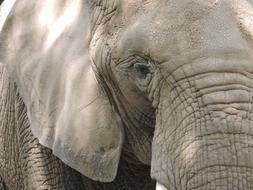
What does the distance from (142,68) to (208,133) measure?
0.45 metres

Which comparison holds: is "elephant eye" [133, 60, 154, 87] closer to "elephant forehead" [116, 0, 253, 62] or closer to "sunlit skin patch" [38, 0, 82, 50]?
"elephant forehead" [116, 0, 253, 62]

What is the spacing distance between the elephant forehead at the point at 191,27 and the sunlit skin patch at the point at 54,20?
1.92 ft

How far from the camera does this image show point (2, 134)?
5203mm

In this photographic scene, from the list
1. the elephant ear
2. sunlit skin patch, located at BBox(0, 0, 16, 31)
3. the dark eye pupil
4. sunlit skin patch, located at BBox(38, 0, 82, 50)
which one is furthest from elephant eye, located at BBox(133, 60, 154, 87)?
sunlit skin patch, located at BBox(0, 0, 16, 31)

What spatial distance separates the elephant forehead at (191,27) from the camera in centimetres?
373

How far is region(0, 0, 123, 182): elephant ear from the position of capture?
4.28 meters

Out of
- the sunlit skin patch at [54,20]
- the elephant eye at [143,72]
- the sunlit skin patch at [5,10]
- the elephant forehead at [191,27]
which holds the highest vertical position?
the elephant forehead at [191,27]

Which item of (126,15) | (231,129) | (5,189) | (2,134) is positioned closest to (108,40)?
(126,15)

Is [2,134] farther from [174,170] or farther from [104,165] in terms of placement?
[174,170]

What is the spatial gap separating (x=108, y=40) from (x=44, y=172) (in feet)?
2.95

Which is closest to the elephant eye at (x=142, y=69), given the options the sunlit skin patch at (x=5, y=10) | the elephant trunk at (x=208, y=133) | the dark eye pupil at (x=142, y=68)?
the dark eye pupil at (x=142, y=68)

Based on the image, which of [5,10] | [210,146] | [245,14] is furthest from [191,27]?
[5,10]

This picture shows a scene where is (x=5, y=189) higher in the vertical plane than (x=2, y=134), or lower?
lower

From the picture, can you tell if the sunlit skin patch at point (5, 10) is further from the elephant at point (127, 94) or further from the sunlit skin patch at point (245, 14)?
the sunlit skin patch at point (245, 14)
